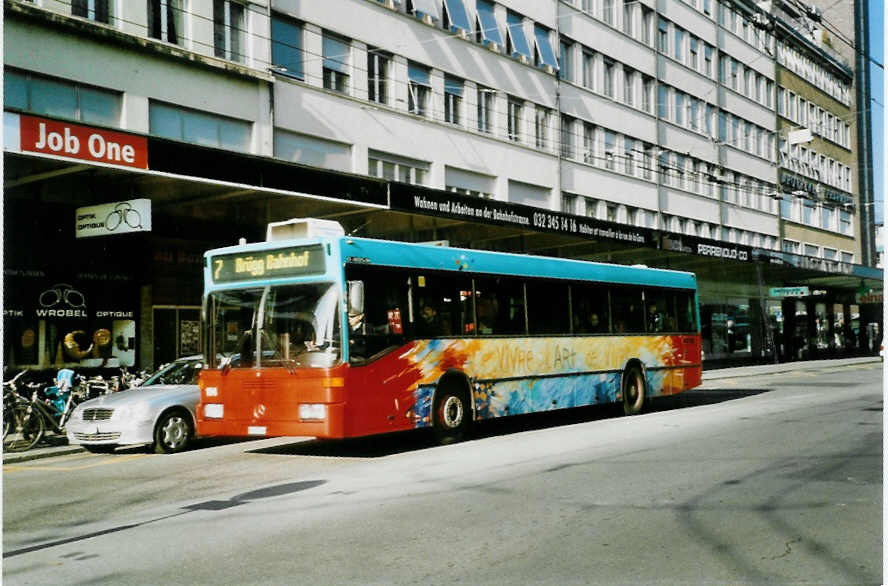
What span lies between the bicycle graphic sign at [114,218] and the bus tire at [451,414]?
241 inches

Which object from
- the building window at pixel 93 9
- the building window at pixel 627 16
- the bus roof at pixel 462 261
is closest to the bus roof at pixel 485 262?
the bus roof at pixel 462 261

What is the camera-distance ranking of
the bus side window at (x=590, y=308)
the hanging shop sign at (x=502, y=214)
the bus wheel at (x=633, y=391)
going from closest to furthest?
the bus side window at (x=590, y=308) < the bus wheel at (x=633, y=391) < the hanging shop sign at (x=502, y=214)

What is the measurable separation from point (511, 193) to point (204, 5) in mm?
13379

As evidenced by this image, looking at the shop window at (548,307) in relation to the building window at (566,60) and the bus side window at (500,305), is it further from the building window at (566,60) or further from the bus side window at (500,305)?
the building window at (566,60)

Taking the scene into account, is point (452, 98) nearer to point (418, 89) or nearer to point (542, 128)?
point (418, 89)

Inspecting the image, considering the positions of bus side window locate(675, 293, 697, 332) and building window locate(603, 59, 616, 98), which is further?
building window locate(603, 59, 616, 98)

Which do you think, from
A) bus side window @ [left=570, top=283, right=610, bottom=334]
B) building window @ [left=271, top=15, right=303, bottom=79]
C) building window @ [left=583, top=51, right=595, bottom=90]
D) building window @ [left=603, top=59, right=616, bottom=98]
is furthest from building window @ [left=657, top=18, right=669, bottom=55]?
bus side window @ [left=570, top=283, right=610, bottom=334]

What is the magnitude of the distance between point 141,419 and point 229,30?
12075 mm

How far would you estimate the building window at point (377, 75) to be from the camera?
26.9 meters

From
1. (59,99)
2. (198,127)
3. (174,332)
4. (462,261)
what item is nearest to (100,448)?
(462,261)

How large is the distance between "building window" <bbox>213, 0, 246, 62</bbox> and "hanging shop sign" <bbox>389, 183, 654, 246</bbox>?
5147 millimetres

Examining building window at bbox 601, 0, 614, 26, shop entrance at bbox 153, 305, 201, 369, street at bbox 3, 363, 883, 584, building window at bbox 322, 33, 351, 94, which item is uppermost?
building window at bbox 601, 0, 614, 26

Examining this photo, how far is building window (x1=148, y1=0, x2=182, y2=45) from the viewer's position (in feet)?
67.3

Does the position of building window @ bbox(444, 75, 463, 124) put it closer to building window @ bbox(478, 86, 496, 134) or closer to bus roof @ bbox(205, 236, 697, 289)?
building window @ bbox(478, 86, 496, 134)
